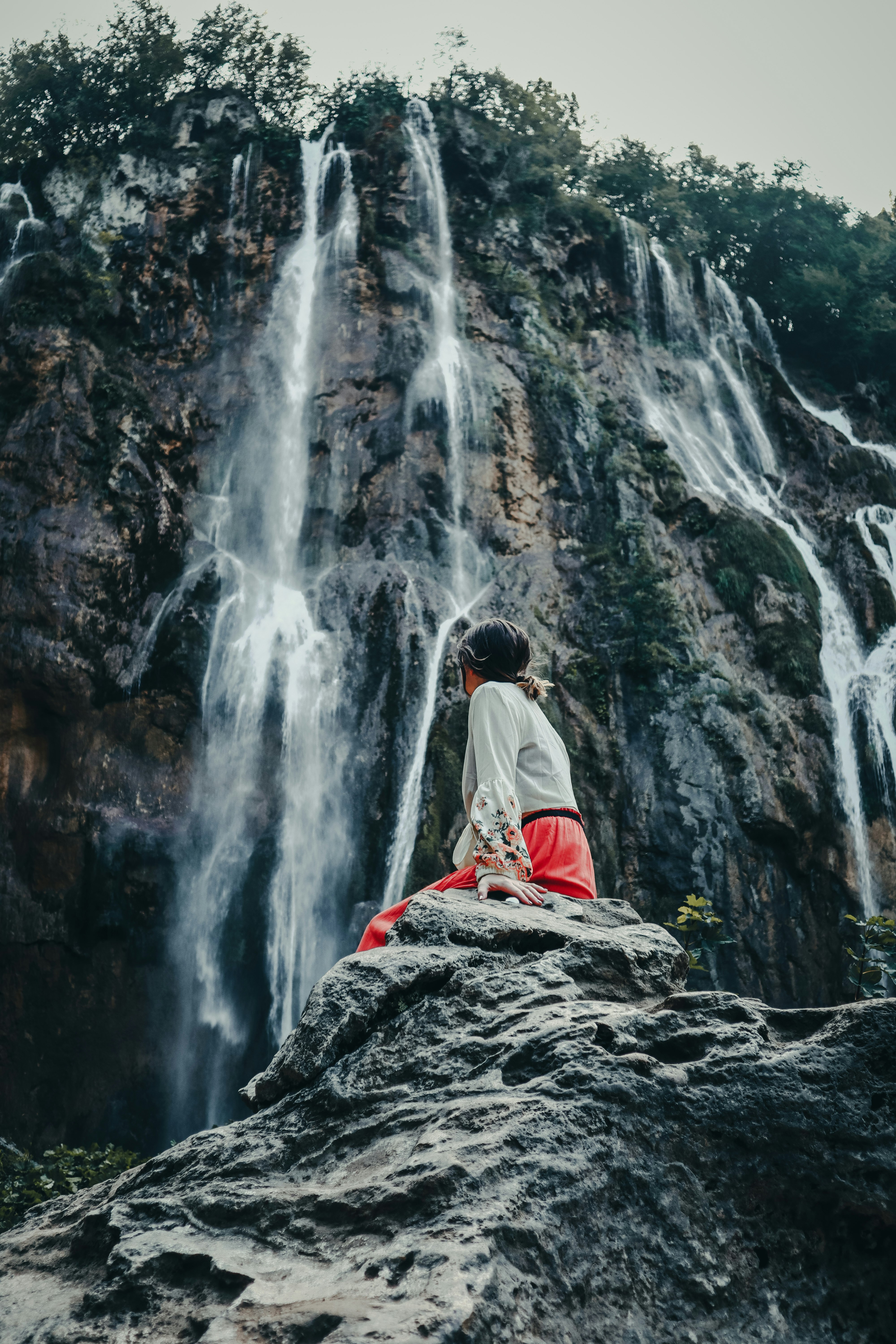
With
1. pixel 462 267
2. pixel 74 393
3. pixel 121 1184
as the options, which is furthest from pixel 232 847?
→ pixel 462 267

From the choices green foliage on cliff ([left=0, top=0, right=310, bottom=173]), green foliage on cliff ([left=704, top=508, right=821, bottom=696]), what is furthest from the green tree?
green foliage on cliff ([left=704, top=508, right=821, bottom=696])

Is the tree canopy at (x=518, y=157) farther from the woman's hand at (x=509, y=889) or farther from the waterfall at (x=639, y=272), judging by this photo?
the woman's hand at (x=509, y=889)

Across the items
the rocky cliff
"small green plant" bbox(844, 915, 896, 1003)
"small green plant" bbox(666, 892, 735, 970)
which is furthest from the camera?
the rocky cliff

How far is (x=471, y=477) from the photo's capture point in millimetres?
13391

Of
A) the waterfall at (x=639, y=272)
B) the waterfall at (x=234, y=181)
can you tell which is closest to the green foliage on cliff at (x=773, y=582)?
the waterfall at (x=639, y=272)

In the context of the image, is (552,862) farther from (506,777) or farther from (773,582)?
(773,582)

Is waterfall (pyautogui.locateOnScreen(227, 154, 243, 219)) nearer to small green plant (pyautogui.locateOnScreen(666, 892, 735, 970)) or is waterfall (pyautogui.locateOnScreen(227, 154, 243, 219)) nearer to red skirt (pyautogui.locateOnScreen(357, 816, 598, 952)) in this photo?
small green plant (pyautogui.locateOnScreen(666, 892, 735, 970))

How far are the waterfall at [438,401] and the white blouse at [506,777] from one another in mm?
6410

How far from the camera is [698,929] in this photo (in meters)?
9.74

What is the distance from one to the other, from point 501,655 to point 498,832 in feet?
2.18

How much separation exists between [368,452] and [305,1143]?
1188cm

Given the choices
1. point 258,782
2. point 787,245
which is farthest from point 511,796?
point 787,245

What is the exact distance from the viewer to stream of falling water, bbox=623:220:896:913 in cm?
1202

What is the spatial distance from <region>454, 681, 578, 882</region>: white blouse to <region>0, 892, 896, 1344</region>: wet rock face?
61 cm
